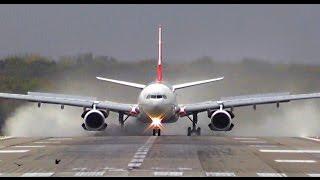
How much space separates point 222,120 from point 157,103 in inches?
208

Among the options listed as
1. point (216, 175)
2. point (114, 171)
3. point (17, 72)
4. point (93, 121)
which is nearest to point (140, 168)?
point (114, 171)

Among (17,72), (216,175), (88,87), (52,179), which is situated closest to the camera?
(52,179)

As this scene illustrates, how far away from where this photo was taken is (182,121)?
6131cm

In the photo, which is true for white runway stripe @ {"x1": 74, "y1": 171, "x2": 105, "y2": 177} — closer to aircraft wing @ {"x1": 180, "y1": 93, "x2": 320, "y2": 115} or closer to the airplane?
the airplane

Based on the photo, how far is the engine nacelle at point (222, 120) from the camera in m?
51.2

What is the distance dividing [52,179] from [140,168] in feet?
16.2

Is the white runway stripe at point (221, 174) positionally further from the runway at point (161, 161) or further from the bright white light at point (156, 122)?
the bright white light at point (156, 122)

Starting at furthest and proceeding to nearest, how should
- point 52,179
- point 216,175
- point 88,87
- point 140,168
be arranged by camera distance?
point 88,87, point 140,168, point 216,175, point 52,179

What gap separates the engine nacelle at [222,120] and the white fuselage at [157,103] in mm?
3256

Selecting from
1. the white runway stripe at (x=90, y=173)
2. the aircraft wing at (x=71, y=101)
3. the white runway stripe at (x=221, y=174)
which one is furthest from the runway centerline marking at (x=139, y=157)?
the aircraft wing at (x=71, y=101)

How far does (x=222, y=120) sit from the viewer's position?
5153cm

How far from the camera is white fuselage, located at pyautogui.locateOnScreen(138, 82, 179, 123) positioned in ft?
165

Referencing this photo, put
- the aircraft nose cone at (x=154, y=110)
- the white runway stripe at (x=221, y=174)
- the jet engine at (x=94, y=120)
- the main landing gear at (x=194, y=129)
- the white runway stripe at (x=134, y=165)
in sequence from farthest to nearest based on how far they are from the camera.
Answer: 1. the main landing gear at (x=194, y=129)
2. the jet engine at (x=94, y=120)
3. the aircraft nose cone at (x=154, y=110)
4. the white runway stripe at (x=134, y=165)
5. the white runway stripe at (x=221, y=174)

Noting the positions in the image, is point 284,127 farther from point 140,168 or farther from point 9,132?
point 140,168
